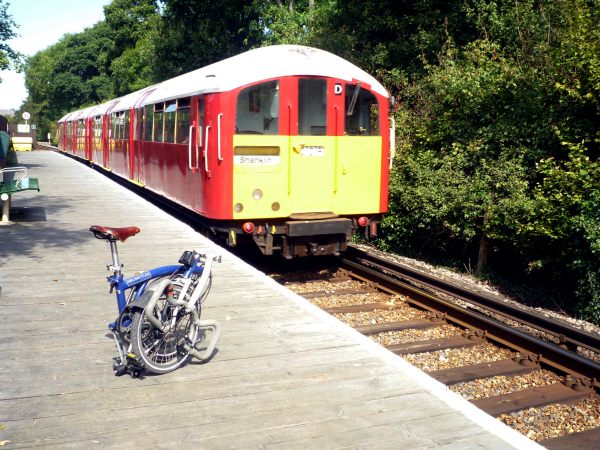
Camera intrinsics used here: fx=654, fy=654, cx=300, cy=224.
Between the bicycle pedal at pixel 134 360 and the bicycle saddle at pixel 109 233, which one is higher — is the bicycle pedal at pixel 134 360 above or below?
below

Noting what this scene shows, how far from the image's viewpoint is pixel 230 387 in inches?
173

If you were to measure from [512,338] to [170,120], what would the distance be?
23.6 ft

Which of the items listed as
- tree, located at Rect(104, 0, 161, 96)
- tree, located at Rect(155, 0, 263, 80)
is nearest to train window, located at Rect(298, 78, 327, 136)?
tree, located at Rect(155, 0, 263, 80)

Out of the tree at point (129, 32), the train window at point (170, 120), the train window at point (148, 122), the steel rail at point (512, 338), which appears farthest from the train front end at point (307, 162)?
the tree at point (129, 32)

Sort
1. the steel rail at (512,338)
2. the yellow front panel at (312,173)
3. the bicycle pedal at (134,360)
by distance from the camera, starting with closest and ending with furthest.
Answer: the bicycle pedal at (134,360) < the steel rail at (512,338) < the yellow front panel at (312,173)

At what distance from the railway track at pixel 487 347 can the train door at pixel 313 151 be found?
1.25 metres

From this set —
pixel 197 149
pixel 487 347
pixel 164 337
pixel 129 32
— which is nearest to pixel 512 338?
pixel 487 347

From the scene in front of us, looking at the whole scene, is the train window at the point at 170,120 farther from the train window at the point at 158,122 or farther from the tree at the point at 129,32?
the tree at the point at 129,32

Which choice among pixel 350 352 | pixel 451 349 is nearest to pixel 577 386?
pixel 451 349

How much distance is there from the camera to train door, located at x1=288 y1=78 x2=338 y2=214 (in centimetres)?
908

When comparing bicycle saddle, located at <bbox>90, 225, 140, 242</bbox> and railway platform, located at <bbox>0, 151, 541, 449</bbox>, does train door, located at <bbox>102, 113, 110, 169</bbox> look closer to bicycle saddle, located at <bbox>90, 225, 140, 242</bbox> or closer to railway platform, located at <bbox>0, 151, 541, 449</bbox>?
railway platform, located at <bbox>0, 151, 541, 449</bbox>

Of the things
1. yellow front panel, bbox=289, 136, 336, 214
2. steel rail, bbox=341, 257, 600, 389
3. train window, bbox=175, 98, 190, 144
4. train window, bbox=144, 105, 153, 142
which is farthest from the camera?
train window, bbox=144, 105, 153, 142

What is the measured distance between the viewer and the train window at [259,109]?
8836 millimetres

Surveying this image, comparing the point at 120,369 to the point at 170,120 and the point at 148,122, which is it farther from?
the point at 148,122
